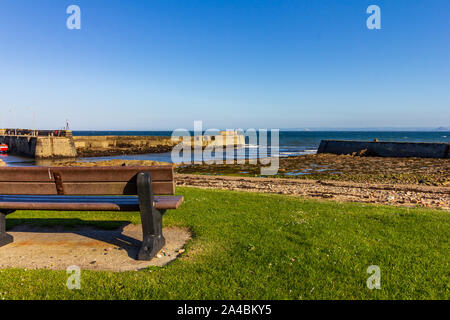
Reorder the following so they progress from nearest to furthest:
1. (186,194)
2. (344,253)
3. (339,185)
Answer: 1. (344,253)
2. (186,194)
3. (339,185)

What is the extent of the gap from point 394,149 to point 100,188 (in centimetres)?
4108

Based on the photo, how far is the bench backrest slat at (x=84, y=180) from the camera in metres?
5.00

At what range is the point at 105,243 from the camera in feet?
18.3

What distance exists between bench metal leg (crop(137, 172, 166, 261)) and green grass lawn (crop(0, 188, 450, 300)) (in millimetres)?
552

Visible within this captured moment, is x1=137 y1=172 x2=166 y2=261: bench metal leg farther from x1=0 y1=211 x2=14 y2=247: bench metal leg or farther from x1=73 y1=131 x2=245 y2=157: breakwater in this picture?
x1=73 y1=131 x2=245 y2=157: breakwater

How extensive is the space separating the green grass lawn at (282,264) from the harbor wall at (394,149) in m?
33.9

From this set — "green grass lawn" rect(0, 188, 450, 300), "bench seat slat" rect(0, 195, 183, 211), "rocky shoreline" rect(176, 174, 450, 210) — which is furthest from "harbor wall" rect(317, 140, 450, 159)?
"bench seat slat" rect(0, 195, 183, 211)

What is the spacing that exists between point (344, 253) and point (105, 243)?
408 cm

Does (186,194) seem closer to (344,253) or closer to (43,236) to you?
Result: (43,236)

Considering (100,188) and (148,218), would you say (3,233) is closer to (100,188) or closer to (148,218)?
(100,188)

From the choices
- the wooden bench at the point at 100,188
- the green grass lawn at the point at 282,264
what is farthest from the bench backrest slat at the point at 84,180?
the green grass lawn at the point at 282,264

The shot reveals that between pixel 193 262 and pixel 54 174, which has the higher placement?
pixel 54 174

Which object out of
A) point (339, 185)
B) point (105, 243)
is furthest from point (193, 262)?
point (339, 185)

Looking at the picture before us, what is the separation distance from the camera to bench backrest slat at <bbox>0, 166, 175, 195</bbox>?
16.4 ft
